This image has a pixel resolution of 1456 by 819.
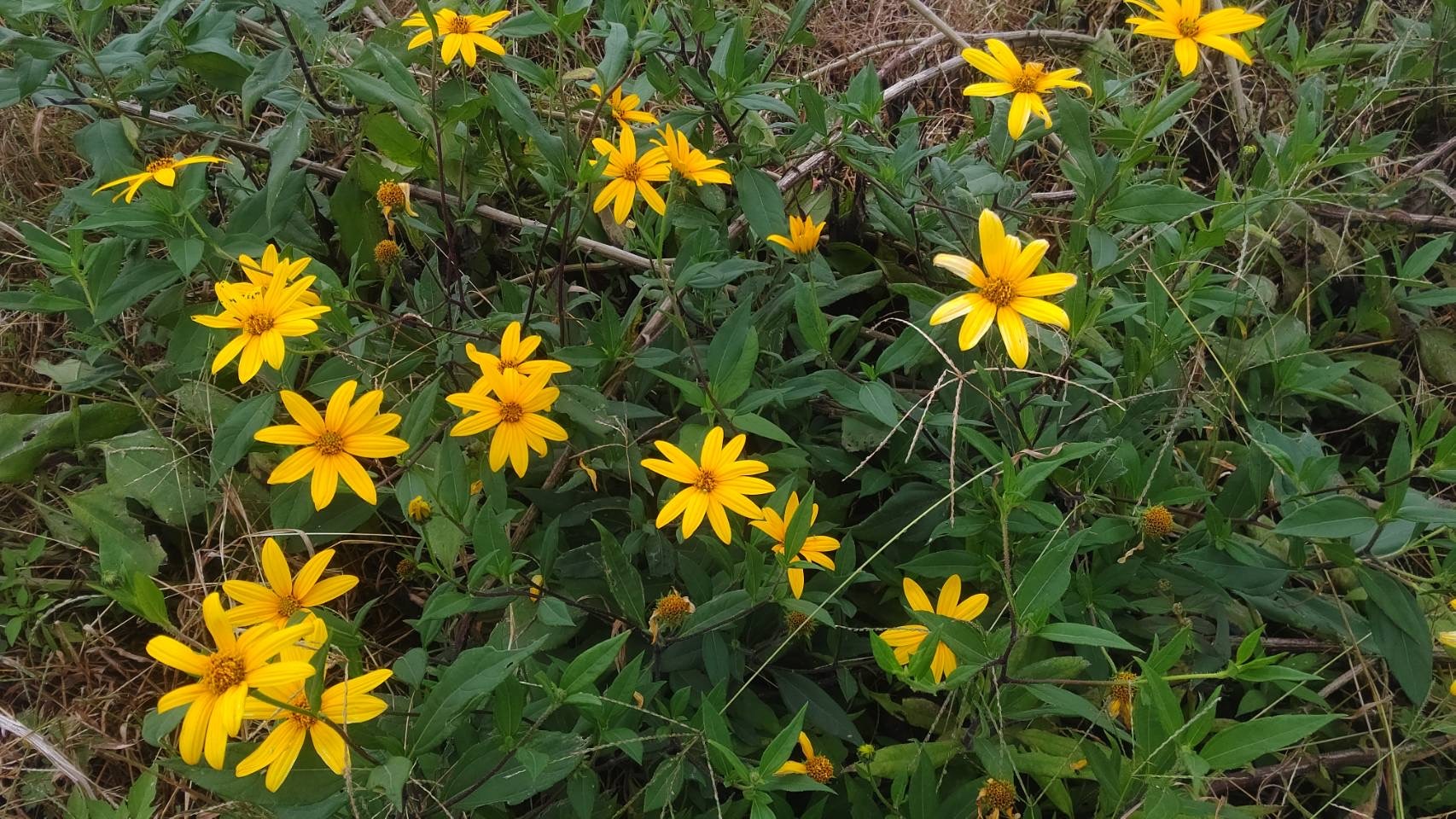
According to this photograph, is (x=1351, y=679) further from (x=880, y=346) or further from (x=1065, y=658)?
(x=880, y=346)

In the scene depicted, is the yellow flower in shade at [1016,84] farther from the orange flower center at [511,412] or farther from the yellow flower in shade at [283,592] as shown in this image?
the yellow flower in shade at [283,592]

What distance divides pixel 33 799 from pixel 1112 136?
2.31m

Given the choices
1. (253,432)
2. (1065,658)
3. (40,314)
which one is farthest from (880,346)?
(40,314)

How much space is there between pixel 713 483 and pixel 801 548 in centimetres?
17

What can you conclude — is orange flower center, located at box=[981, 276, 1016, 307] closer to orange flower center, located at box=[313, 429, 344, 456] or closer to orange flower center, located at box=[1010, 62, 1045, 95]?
orange flower center, located at box=[1010, 62, 1045, 95]

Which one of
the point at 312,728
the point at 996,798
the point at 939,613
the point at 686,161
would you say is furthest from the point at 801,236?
the point at 312,728

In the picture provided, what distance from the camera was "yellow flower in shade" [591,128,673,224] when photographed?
1.69 m

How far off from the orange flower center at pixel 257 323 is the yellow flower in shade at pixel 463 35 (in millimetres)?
548

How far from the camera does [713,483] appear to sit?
146 cm

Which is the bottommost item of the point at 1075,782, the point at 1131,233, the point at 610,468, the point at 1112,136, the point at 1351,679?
the point at 1075,782

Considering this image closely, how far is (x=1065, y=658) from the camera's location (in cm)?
137

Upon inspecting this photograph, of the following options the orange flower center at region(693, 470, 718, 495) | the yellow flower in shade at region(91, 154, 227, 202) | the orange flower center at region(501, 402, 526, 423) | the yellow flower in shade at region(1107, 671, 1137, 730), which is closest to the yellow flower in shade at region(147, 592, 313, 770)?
the orange flower center at region(501, 402, 526, 423)

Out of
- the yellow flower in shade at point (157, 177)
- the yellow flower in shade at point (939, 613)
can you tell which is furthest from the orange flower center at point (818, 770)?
the yellow flower in shade at point (157, 177)

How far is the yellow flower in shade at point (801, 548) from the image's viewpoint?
4.78 feet
